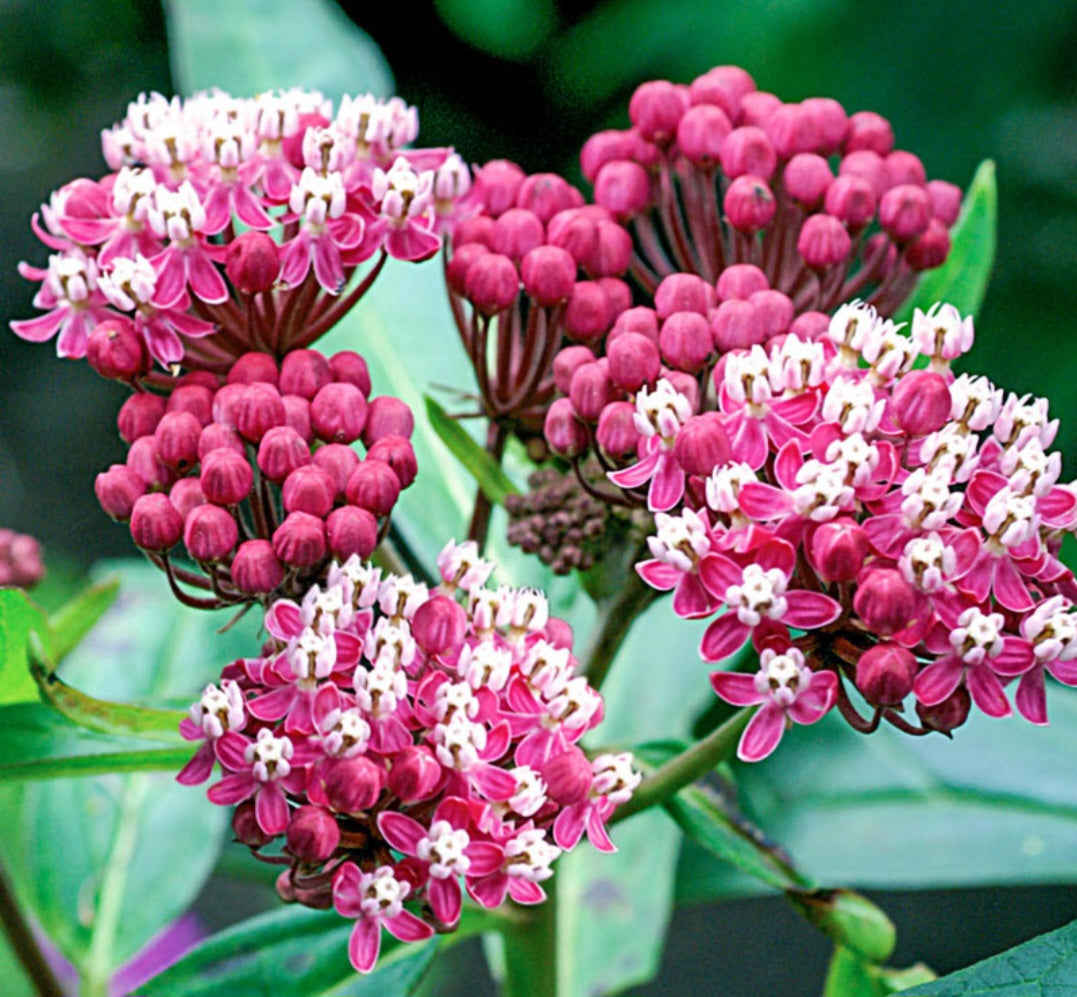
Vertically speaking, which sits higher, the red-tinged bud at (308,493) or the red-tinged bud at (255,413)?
the red-tinged bud at (255,413)

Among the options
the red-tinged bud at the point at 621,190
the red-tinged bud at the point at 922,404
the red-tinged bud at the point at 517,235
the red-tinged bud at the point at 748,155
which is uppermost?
the red-tinged bud at the point at 748,155

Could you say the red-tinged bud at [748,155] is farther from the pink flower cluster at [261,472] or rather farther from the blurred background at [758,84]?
the blurred background at [758,84]

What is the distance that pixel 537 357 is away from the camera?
2.79 ft

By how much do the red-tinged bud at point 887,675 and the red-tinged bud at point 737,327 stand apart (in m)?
0.20

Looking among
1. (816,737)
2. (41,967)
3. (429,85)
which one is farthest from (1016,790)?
(429,85)

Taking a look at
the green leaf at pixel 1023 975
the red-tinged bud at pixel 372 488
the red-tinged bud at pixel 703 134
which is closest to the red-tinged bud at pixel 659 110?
the red-tinged bud at pixel 703 134

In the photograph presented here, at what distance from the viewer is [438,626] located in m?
0.70

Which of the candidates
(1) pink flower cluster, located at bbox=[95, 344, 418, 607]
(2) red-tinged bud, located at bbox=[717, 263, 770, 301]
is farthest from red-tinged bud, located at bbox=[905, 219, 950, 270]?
(1) pink flower cluster, located at bbox=[95, 344, 418, 607]

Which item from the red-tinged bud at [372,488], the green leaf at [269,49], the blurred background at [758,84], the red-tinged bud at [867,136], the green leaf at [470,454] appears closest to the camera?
the red-tinged bud at [372,488]

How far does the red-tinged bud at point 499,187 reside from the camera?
2.87 ft

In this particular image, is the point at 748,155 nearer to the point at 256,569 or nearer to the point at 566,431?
the point at 566,431

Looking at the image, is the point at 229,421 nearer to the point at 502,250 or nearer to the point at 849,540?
the point at 502,250

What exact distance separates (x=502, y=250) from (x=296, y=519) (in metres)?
0.23

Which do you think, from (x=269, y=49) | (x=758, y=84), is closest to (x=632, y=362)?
(x=269, y=49)
